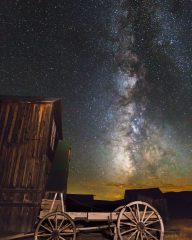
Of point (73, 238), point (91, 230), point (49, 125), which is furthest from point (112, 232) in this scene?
point (49, 125)

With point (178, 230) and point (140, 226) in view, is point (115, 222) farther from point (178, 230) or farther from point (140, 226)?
point (178, 230)

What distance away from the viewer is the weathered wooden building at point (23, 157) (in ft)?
41.9

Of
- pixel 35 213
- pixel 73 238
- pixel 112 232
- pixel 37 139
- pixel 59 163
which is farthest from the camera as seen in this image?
pixel 59 163

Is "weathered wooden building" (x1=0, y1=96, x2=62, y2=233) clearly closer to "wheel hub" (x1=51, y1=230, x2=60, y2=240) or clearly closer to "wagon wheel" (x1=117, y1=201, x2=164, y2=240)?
"wheel hub" (x1=51, y1=230, x2=60, y2=240)

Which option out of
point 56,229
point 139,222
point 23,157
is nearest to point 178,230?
point 139,222

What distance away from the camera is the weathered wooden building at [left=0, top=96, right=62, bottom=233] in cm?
1277

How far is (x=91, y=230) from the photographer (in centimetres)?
1023

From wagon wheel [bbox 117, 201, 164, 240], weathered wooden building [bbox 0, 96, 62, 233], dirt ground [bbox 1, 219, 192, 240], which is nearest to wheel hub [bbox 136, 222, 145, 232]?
wagon wheel [bbox 117, 201, 164, 240]

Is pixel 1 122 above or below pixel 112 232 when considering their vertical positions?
above

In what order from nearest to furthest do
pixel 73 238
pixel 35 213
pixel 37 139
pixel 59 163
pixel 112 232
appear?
pixel 73 238, pixel 112 232, pixel 35 213, pixel 37 139, pixel 59 163

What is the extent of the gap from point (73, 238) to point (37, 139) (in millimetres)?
6182

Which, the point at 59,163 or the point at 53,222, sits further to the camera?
the point at 59,163

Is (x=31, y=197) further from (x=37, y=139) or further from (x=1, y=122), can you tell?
(x=1, y=122)

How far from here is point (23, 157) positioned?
Result: 1365 centimetres
